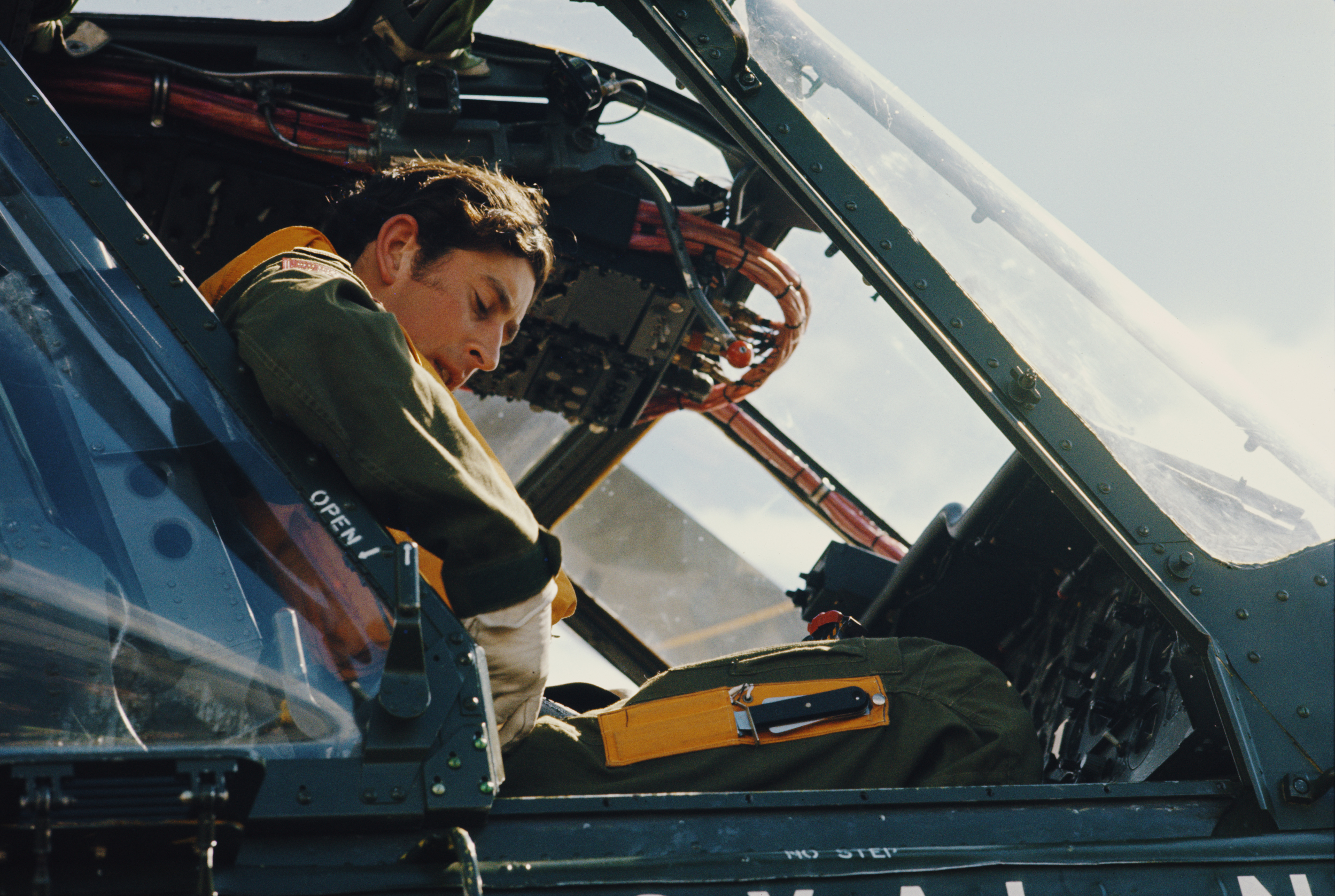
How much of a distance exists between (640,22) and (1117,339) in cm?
88

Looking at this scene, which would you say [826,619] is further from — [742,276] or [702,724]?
[742,276]

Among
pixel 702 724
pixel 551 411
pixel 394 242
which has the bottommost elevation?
pixel 551 411

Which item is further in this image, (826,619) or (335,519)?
(826,619)

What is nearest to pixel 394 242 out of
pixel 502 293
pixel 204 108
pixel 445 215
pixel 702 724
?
pixel 445 215

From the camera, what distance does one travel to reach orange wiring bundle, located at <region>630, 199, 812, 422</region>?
303 cm

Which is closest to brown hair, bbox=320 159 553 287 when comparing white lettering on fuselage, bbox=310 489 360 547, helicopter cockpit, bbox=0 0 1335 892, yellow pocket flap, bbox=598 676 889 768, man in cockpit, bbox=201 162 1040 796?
man in cockpit, bbox=201 162 1040 796

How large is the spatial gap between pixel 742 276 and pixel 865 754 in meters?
1.84

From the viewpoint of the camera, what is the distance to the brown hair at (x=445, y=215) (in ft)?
6.25

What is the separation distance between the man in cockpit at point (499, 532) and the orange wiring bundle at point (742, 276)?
887 millimetres

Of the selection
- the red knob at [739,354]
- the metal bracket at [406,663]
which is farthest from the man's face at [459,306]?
the red knob at [739,354]

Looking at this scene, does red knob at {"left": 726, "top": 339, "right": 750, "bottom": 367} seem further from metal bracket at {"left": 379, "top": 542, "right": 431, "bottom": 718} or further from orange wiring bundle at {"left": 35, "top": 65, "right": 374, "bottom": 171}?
metal bracket at {"left": 379, "top": 542, "right": 431, "bottom": 718}

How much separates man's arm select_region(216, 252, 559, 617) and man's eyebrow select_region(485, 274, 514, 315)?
1.75 feet

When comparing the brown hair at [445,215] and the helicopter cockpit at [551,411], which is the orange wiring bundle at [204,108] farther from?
the brown hair at [445,215]

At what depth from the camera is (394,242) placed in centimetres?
194
